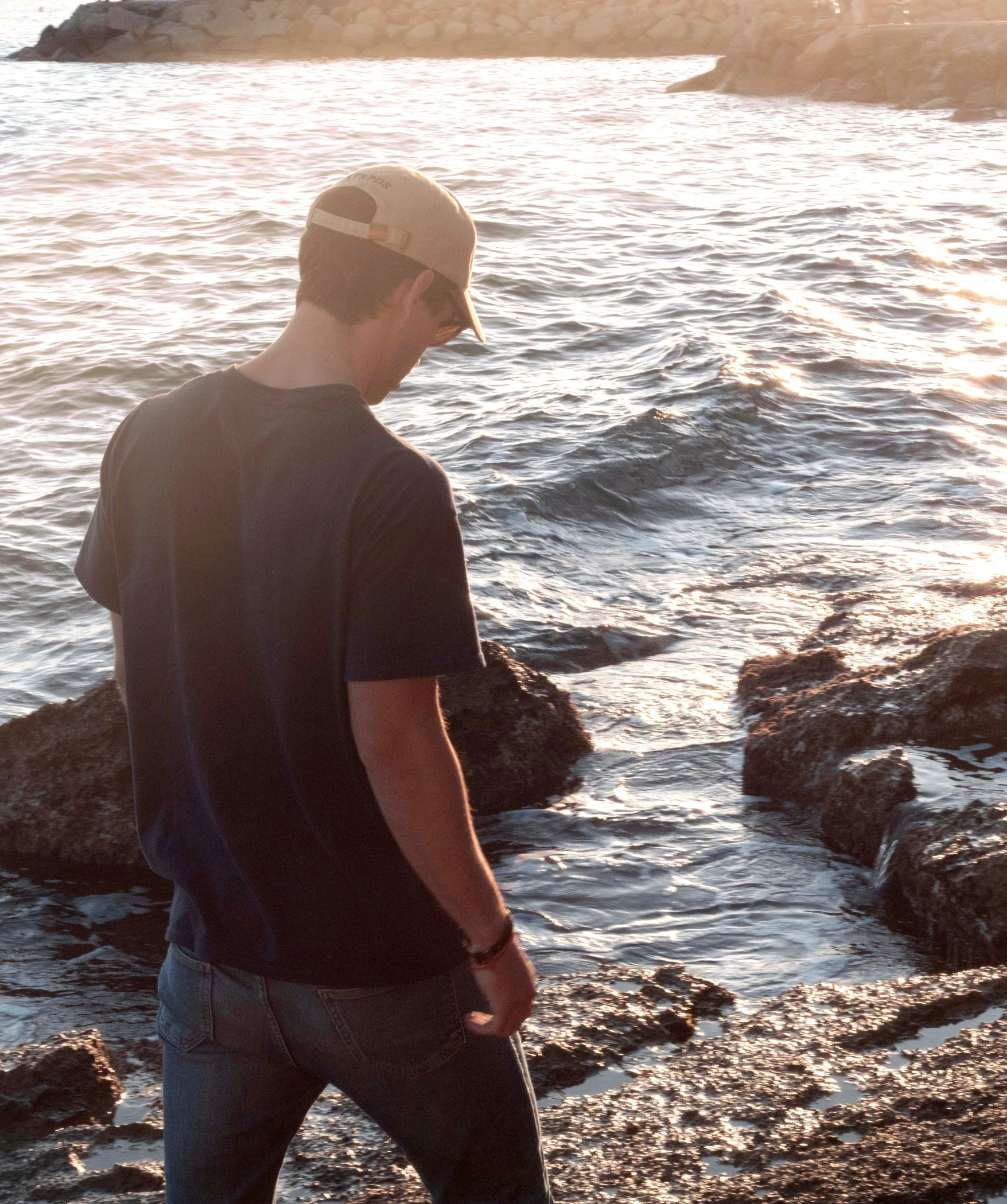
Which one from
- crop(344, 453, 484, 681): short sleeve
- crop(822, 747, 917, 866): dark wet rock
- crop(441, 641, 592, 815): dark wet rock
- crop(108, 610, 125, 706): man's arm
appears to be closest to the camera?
crop(344, 453, 484, 681): short sleeve

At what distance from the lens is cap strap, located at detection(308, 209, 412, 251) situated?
2008 mm

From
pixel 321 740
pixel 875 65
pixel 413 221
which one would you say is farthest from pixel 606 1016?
pixel 875 65

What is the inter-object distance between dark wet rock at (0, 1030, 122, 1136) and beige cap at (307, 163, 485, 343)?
8.40 feet

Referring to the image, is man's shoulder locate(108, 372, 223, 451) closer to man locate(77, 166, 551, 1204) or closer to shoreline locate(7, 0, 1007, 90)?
man locate(77, 166, 551, 1204)

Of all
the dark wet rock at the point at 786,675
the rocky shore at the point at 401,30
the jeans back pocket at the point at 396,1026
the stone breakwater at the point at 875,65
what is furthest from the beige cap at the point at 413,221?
the rocky shore at the point at 401,30

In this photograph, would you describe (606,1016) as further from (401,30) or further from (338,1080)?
(401,30)

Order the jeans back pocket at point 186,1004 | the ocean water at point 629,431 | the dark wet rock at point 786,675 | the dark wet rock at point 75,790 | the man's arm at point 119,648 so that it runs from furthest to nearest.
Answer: the dark wet rock at point 786,675
the dark wet rock at point 75,790
the ocean water at point 629,431
the man's arm at point 119,648
the jeans back pocket at point 186,1004

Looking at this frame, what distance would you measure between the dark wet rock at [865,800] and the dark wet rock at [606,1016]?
111 centimetres

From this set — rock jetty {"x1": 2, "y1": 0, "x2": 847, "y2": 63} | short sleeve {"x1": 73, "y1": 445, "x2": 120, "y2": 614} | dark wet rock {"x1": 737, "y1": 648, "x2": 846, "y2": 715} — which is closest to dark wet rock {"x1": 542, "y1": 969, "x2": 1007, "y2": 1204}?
short sleeve {"x1": 73, "y1": 445, "x2": 120, "y2": 614}

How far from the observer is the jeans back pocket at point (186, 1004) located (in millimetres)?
2117

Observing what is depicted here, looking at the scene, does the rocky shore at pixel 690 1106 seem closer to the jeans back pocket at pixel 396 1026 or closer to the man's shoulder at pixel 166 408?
the jeans back pocket at pixel 396 1026

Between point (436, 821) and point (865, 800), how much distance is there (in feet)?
11.4

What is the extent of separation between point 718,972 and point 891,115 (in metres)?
31.3

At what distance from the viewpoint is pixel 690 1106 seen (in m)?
3.30
